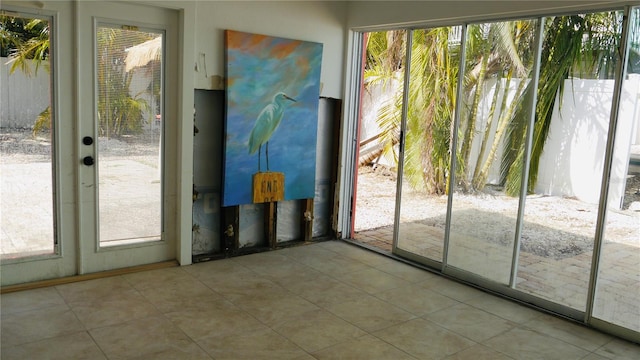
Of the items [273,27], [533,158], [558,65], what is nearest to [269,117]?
[273,27]

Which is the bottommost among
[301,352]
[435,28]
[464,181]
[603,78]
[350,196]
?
[301,352]

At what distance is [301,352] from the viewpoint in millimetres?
2943

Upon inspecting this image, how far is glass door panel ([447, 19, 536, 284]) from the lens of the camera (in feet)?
12.7

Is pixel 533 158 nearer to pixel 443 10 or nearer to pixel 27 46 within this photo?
pixel 443 10

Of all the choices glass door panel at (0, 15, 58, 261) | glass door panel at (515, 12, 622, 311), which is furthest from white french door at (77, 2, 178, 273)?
glass door panel at (515, 12, 622, 311)

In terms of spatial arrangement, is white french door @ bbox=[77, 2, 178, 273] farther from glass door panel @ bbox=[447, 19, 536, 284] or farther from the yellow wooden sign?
glass door panel @ bbox=[447, 19, 536, 284]

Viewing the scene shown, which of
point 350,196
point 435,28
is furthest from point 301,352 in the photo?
point 435,28

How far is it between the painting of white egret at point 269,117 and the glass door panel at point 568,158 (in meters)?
2.07

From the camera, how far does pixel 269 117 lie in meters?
4.60

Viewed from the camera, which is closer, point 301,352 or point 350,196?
point 301,352

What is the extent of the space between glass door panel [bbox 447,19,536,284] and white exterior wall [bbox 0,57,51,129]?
3251 mm

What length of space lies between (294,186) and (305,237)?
60cm

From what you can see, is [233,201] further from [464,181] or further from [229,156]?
[464,181]

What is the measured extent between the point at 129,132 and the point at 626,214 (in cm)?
366
